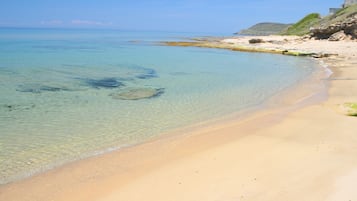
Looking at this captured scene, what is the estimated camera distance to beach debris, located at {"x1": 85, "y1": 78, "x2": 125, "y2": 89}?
16094 mm

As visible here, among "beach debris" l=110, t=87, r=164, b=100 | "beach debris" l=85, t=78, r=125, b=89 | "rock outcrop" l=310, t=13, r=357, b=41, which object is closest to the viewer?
"beach debris" l=110, t=87, r=164, b=100

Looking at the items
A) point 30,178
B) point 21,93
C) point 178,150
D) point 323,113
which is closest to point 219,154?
point 178,150

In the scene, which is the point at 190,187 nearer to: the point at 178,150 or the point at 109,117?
the point at 178,150

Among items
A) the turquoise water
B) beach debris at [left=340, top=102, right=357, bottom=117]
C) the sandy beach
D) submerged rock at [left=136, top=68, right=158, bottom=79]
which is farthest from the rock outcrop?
the sandy beach

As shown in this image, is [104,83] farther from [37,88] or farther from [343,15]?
[343,15]

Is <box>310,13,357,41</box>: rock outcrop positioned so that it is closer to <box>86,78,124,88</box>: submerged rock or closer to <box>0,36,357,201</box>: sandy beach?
<box>86,78,124,88</box>: submerged rock

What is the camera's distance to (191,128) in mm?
9633

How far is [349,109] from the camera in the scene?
1112cm

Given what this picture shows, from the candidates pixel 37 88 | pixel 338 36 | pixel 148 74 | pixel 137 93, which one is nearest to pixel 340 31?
pixel 338 36

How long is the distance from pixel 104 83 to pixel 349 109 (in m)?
10.8

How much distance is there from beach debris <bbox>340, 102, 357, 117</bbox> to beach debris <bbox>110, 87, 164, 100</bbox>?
682cm

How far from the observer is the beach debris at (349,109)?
10613 mm

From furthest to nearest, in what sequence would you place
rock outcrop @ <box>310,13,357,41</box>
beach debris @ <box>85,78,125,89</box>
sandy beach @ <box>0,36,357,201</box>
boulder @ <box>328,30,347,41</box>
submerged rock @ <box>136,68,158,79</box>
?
boulder @ <box>328,30,347,41</box>, rock outcrop @ <box>310,13,357,41</box>, submerged rock @ <box>136,68,158,79</box>, beach debris @ <box>85,78,125,89</box>, sandy beach @ <box>0,36,357,201</box>

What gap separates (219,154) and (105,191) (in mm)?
2703
